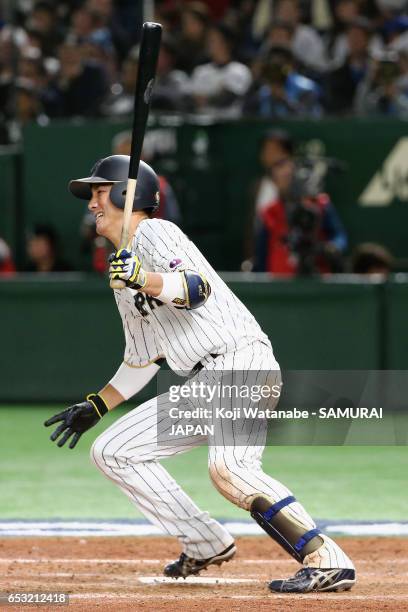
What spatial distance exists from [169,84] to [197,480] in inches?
213

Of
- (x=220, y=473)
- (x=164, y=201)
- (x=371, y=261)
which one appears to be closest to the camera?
(x=220, y=473)

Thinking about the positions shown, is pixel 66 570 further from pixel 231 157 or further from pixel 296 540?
pixel 231 157

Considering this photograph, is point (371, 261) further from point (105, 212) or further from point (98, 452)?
point (98, 452)

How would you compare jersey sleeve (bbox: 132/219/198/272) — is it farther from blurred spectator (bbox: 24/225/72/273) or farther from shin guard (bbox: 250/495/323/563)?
blurred spectator (bbox: 24/225/72/273)

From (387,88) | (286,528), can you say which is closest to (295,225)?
(387,88)

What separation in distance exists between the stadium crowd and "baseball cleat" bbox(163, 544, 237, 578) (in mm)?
6540

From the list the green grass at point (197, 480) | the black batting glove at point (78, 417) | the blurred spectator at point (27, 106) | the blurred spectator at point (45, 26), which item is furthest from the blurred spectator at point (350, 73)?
the black batting glove at point (78, 417)

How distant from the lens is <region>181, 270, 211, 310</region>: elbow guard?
5.01 metres

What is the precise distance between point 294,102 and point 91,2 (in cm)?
368

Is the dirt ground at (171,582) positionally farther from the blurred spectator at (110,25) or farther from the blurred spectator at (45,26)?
the blurred spectator at (45,26)

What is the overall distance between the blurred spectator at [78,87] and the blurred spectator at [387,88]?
267 cm

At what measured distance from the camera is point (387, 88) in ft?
37.9

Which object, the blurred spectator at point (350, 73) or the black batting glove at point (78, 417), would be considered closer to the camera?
the black batting glove at point (78, 417)

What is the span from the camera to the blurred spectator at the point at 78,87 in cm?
1304
